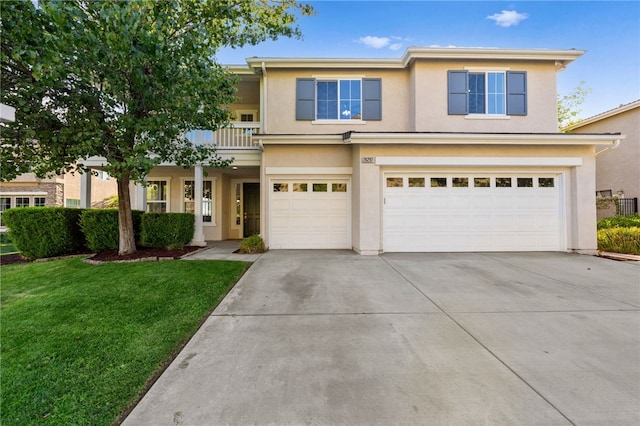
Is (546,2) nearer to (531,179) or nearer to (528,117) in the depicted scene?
(528,117)

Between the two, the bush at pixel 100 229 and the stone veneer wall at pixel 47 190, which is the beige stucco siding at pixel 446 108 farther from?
the stone veneer wall at pixel 47 190

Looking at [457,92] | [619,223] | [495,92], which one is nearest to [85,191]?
[457,92]

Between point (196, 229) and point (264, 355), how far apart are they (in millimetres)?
7788

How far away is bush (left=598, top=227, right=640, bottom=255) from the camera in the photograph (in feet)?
26.6

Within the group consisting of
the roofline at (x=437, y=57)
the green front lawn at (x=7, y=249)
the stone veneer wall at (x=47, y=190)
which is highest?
the roofline at (x=437, y=57)

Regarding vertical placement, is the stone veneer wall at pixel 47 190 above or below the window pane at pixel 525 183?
above

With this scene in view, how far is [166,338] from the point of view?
3193 mm

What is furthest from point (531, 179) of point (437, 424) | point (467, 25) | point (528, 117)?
point (437, 424)

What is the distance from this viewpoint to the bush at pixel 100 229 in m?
8.03

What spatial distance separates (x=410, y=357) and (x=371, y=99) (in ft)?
30.1

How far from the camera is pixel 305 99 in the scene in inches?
395

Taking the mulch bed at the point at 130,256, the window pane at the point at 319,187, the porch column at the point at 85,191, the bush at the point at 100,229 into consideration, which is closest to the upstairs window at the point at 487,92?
the window pane at the point at 319,187

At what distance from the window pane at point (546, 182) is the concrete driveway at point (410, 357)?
4006mm

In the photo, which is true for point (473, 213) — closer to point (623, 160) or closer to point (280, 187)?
point (280, 187)
